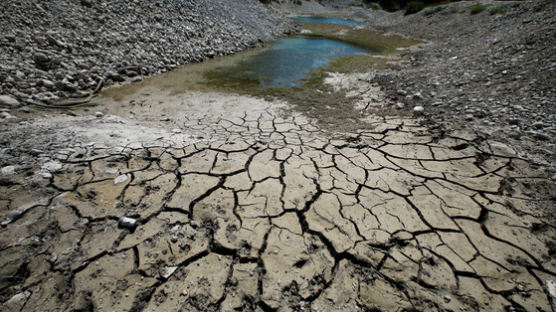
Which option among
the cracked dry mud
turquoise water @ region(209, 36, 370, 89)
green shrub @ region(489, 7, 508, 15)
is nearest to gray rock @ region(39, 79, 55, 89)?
the cracked dry mud

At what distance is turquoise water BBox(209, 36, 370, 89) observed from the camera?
17.7 ft

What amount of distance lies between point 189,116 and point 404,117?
3339 mm

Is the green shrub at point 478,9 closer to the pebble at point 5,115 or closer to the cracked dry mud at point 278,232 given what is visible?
the cracked dry mud at point 278,232

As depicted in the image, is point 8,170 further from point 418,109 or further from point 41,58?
point 418,109

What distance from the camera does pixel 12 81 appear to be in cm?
343

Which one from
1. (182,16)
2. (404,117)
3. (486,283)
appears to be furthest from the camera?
(182,16)

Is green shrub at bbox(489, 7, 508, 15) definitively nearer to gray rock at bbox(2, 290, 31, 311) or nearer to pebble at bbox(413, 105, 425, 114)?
pebble at bbox(413, 105, 425, 114)

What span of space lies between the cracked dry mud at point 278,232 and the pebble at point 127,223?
4cm

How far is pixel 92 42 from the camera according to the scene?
4848 mm

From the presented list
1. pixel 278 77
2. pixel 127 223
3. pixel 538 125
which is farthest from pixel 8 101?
pixel 538 125

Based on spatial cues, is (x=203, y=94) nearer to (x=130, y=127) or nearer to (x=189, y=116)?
(x=189, y=116)

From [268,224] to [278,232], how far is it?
0.10 metres

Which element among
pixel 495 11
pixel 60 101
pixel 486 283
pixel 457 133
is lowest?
pixel 60 101

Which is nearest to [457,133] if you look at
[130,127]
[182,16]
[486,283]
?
[486,283]
